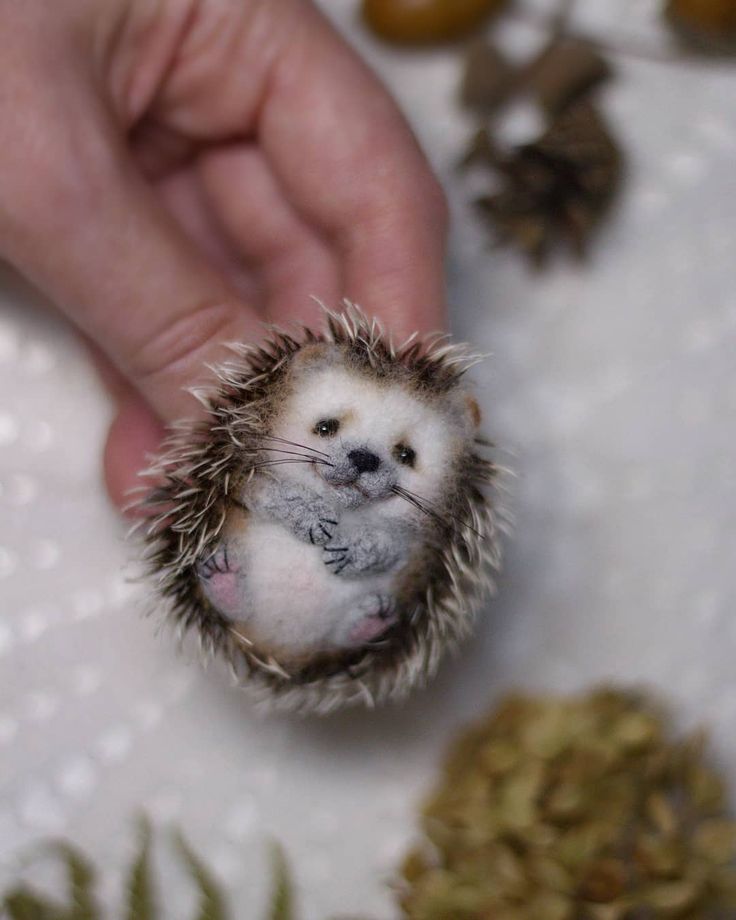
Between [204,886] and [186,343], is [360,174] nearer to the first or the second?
[186,343]

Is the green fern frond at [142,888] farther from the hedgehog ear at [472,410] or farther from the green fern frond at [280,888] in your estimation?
the hedgehog ear at [472,410]

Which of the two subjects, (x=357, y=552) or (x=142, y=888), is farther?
(x=142, y=888)

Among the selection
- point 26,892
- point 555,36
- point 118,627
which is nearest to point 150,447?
point 118,627

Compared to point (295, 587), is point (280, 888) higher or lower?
lower

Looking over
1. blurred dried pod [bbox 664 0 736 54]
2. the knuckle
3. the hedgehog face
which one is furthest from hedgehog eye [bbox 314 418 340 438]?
blurred dried pod [bbox 664 0 736 54]

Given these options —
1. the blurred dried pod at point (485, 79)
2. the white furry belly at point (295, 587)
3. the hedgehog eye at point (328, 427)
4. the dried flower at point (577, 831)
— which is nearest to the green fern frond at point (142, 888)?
the dried flower at point (577, 831)

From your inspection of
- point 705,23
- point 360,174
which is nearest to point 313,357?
point 360,174

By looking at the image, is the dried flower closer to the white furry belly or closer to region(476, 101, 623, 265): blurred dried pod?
the white furry belly

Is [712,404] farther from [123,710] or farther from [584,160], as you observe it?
[123,710]
